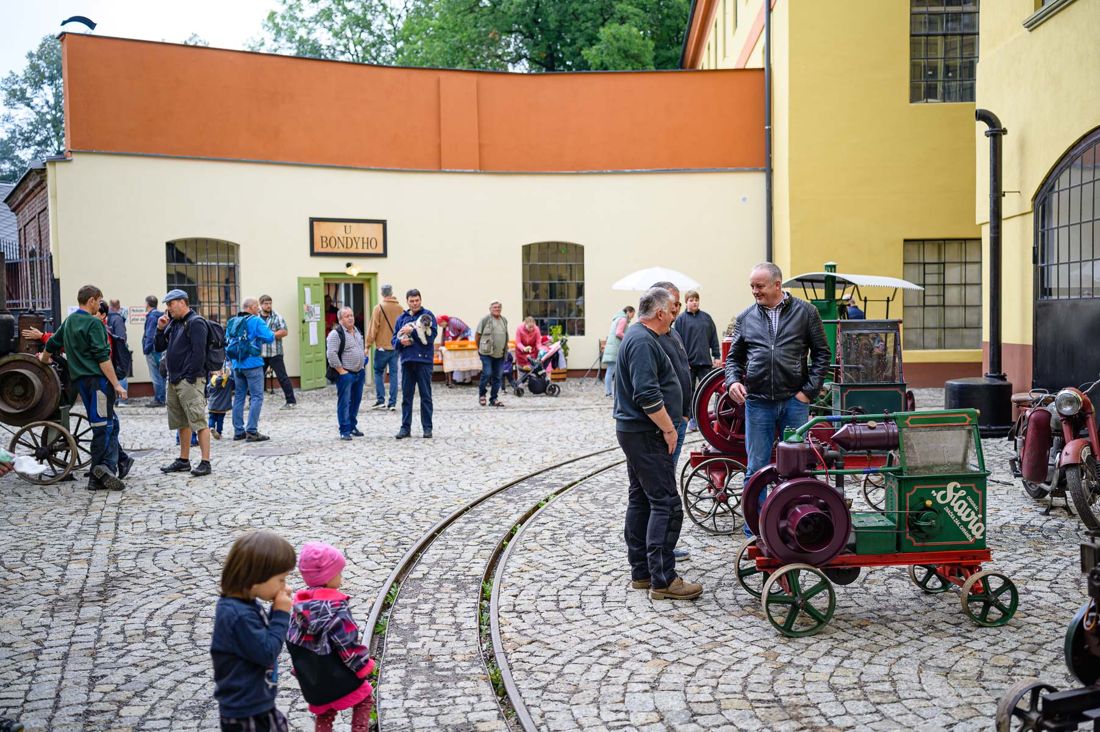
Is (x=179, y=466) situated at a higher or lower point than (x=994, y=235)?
lower

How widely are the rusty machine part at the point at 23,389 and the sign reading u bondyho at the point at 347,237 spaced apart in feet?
35.6

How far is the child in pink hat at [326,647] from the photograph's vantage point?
12.7ft

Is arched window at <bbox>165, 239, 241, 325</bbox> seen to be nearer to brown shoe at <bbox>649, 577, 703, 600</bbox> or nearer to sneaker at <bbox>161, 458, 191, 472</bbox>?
sneaker at <bbox>161, 458, 191, 472</bbox>

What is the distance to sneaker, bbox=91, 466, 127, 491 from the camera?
9906 millimetres

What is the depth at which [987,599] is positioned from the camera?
5.63m

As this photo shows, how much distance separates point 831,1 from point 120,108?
44.1 feet

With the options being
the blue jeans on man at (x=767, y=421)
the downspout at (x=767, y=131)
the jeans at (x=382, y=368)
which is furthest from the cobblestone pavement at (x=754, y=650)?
the downspout at (x=767, y=131)

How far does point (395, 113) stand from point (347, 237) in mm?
2819

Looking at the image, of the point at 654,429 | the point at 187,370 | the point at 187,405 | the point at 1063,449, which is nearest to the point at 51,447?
the point at 187,405

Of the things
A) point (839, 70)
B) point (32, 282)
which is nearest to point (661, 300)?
point (839, 70)

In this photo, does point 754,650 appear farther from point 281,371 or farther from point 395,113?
point 395,113

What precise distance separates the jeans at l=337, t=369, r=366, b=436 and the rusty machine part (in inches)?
146

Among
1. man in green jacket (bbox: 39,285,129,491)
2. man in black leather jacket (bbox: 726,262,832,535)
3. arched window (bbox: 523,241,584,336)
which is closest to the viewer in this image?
man in black leather jacket (bbox: 726,262,832,535)

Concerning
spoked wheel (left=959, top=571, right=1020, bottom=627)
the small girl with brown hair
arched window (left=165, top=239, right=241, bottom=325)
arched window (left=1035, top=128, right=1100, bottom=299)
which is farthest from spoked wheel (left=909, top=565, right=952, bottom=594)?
arched window (left=165, top=239, right=241, bottom=325)
